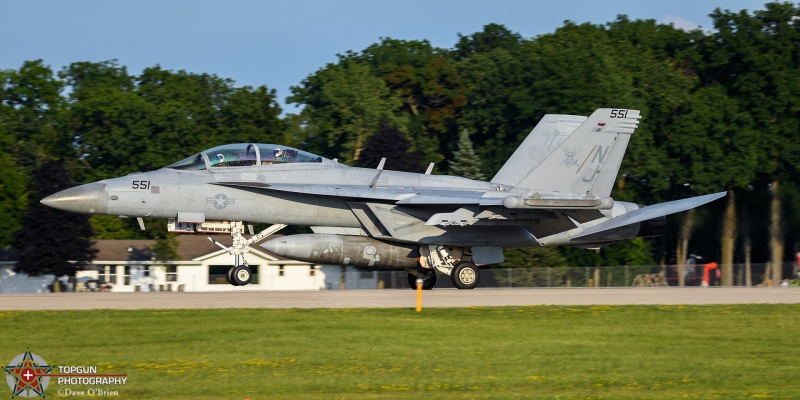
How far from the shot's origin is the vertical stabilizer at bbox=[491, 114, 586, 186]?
85.1 ft

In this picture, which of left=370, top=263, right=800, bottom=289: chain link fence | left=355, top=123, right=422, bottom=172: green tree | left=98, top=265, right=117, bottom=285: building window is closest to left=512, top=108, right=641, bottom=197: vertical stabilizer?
left=370, top=263, right=800, bottom=289: chain link fence

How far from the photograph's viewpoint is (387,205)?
2227 centimetres

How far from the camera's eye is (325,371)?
40.5 feet

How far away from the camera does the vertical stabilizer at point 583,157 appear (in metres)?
23.8

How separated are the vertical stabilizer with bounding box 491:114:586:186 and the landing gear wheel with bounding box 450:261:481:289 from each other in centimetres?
313

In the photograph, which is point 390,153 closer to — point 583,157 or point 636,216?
point 583,157

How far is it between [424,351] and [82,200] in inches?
363

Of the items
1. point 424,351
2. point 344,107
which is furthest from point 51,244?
point 424,351

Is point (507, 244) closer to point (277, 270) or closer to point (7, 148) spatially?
point (277, 270)

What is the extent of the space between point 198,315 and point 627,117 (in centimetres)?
1123

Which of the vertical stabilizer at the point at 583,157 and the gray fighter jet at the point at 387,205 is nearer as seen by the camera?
the gray fighter jet at the point at 387,205

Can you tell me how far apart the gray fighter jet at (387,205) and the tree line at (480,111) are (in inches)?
642

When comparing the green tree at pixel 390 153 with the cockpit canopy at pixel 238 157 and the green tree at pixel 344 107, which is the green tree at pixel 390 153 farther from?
the cockpit canopy at pixel 238 157

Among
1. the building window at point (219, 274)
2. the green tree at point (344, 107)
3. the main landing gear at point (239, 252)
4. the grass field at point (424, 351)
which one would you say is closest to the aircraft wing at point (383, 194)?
the main landing gear at point (239, 252)
